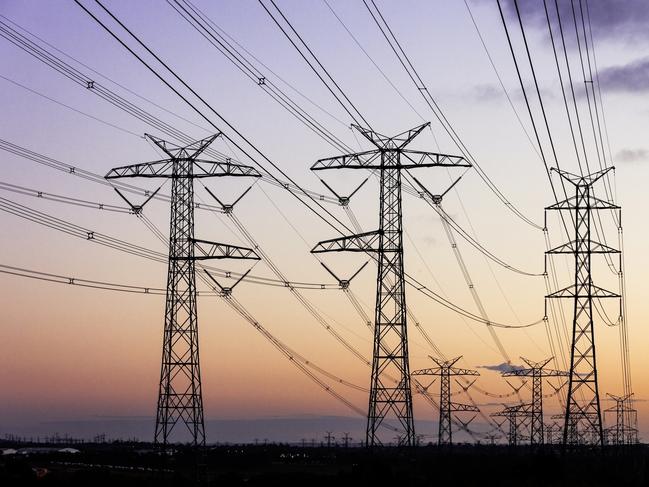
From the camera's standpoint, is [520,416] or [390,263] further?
[520,416]

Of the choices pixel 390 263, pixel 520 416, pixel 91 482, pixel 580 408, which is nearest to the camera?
pixel 390 263

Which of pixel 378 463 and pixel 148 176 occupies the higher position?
pixel 148 176

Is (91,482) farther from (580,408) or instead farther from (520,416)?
(520,416)

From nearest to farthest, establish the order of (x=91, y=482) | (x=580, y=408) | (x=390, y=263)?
(x=390, y=263), (x=580, y=408), (x=91, y=482)

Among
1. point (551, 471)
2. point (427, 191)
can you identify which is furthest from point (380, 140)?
point (551, 471)

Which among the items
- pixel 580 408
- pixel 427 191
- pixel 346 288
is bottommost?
pixel 580 408

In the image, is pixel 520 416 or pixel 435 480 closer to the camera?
pixel 435 480

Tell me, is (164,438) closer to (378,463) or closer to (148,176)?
(148,176)

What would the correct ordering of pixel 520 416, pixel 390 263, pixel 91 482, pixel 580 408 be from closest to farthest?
pixel 390 263 → pixel 580 408 → pixel 91 482 → pixel 520 416

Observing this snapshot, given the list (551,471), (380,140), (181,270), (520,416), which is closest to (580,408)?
(551,471)
